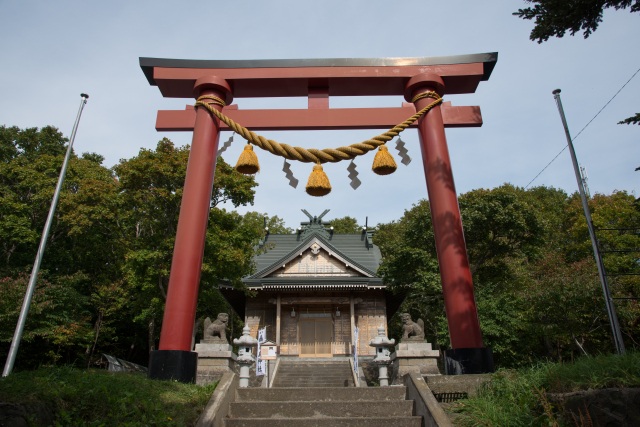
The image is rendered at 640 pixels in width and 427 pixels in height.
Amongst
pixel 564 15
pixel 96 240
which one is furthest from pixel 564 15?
pixel 96 240

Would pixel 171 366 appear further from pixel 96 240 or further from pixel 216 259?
pixel 96 240

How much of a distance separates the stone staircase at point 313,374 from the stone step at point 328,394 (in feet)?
30.3

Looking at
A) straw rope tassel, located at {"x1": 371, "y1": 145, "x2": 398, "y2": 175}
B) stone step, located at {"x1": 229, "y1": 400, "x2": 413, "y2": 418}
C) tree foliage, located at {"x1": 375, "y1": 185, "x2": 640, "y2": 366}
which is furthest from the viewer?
tree foliage, located at {"x1": 375, "y1": 185, "x2": 640, "y2": 366}

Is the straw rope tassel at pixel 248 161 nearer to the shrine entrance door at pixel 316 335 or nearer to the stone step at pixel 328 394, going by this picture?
the stone step at pixel 328 394

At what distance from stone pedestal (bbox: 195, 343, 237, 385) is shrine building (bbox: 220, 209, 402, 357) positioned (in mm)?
10970

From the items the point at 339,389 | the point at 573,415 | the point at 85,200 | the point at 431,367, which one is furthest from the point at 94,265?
the point at 573,415

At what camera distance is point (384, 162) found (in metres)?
6.69

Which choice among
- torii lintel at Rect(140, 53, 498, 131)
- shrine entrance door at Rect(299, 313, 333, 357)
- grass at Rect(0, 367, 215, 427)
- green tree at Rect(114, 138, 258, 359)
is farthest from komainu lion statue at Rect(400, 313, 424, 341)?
shrine entrance door at Rect(299, 313, 333, 357)

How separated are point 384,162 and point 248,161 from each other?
83.7 inches

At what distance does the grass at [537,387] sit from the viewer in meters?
3.60

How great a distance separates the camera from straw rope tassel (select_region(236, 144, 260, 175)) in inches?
269

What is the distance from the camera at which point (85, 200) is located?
18.6m

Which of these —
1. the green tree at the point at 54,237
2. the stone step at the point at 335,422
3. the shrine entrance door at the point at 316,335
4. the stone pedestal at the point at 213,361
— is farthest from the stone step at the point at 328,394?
the green tree at the point at 54,237

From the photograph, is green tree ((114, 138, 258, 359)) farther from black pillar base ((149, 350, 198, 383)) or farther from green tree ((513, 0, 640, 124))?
green tree ((513, 0, 640, 124))
